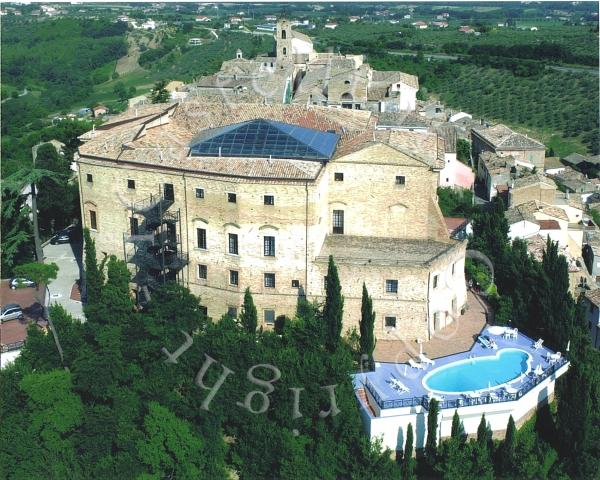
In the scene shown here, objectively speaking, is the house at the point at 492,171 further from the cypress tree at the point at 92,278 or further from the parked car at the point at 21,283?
the parked car at the point at 21,283

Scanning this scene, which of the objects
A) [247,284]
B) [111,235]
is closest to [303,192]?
[247,284]

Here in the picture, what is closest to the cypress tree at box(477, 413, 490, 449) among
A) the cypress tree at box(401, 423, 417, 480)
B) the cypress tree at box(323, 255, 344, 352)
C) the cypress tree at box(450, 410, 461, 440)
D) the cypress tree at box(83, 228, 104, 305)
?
the cypress tree at box(450, 410, 461, 440)

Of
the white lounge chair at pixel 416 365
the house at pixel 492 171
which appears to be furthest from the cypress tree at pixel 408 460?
the house at pixel 492 171

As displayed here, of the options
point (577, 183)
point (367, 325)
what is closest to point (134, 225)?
point (367, 325)

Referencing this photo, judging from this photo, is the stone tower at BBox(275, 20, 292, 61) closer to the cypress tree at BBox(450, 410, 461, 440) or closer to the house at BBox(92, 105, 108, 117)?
the house at BBox(92, 105, 108, 117)

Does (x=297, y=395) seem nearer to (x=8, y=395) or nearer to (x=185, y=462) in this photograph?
(x=185, y=462)

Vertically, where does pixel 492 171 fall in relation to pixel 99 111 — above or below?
above

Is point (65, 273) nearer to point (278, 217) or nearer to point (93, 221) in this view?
point (93, 221)
